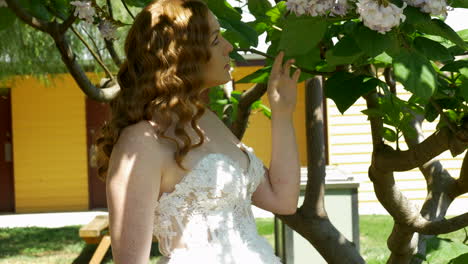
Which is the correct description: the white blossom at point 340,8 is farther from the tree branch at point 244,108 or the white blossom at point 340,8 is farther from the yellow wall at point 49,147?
the yellow wall at point 49,147

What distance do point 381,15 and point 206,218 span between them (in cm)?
78

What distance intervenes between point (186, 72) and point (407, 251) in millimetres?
1295

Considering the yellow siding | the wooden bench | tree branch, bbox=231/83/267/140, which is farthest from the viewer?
the yellow siding

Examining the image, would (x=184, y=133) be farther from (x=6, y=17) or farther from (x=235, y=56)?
(x=6, y=17)

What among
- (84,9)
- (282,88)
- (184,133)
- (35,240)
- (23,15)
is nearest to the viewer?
(184,133)

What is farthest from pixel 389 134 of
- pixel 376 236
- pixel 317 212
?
pixel 376 236

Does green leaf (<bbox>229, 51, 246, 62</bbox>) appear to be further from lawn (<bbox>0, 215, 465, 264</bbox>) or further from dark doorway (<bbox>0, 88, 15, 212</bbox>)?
dark doorway (<bbox>0, 88, 15, 212</bbox>)

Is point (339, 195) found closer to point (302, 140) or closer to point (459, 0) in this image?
point (459, 0)

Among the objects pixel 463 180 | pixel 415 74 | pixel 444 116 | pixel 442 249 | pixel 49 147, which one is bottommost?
pixel 49 147

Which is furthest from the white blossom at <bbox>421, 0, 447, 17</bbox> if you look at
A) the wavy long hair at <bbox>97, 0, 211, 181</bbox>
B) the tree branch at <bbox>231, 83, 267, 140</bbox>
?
the tree branch at <bbox>231, 83, 267, 140</bbox>

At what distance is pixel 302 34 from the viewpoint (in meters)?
1.56

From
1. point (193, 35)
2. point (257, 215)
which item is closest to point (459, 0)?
point (193, 35)

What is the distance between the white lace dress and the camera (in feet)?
6.17

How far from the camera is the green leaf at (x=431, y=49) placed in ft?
4.89
